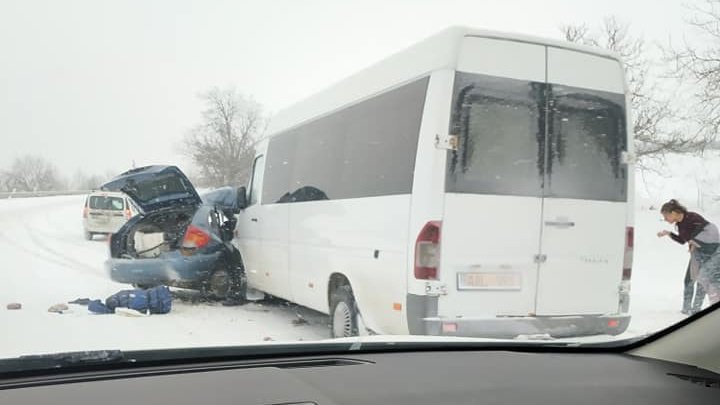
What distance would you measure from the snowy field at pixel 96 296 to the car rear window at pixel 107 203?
0.32ft

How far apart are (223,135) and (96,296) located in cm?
119

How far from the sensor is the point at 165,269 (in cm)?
353

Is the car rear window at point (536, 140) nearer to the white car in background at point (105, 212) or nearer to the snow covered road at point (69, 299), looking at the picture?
the snow covered road at point (69, 299)

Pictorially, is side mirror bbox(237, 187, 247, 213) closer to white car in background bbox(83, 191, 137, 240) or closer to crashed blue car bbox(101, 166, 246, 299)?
crashed blue car bbox(101, 166, 246, 299)

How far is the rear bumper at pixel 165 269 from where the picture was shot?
130 inches

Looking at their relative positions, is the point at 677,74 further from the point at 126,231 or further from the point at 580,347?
the point at 126,231

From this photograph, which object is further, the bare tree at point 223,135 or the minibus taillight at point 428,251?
the minibus taillight at point 428,251

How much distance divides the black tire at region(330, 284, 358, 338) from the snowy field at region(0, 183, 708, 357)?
5.6 inches

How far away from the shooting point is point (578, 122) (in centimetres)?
384

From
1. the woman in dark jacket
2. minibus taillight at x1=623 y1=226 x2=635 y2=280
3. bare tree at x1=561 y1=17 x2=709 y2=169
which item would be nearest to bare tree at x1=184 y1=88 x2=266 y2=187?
bare tree at x1=561 y1=17 x2=709 y2=169

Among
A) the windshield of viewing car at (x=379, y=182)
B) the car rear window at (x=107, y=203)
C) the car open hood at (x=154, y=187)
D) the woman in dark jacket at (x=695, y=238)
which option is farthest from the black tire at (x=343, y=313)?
the woman in dark jacket at (x=695, y=238)

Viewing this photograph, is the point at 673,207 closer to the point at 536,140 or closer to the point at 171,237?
the point at 536,140

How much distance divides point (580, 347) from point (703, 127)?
1.71m

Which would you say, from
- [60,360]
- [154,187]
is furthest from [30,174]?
[60,360]
